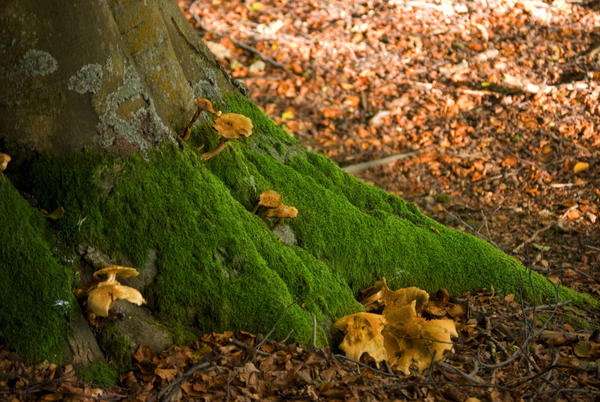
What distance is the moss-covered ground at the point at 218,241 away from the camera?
2893 millimetres

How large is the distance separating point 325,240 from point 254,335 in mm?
1050

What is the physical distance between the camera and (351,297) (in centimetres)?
379

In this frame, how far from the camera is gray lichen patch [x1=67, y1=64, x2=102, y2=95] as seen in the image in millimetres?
2854

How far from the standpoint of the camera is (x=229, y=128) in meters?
3.53

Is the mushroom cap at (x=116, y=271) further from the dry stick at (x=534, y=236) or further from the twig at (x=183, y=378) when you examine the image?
the dry stick at (x=534, y=236)

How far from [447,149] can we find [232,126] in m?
5.04

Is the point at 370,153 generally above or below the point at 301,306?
below

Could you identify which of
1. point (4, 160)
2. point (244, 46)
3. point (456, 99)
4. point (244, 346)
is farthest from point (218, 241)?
point (244, 46)

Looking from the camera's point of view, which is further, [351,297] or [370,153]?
[370,153]

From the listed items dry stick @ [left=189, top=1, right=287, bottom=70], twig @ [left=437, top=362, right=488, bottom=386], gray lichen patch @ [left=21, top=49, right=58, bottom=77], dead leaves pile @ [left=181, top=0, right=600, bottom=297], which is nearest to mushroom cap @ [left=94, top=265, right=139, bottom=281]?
gray lichen patch @ [left=21, top=49, right=58, bottom=77]

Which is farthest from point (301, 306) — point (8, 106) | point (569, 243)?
point (569, 243)

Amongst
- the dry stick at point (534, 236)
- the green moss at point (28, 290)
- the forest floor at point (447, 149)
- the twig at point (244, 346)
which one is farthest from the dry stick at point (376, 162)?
the green moss at point (28, 290)

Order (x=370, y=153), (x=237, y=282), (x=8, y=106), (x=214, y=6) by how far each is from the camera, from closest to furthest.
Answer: (x=8, y=106), (x=237, y=282), (x=370, y=153), (x=214, y=6)

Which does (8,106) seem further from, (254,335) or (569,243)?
(569,243)
